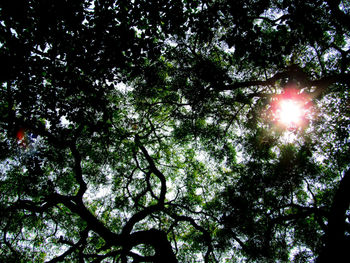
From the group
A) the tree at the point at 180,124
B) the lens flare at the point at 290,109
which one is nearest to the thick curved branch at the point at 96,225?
the tree at the point at 180,124


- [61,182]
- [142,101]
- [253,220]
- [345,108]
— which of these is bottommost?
[253,220]

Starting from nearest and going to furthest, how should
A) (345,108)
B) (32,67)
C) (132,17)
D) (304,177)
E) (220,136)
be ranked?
(32,67), (132,17), (345,108), (304,177), (220,136)

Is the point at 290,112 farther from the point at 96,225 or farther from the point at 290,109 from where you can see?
the point at 96,225

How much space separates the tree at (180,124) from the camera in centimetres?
470

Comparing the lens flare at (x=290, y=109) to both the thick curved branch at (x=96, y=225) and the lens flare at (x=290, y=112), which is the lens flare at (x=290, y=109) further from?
the thick curved branch at (x=96, y=225)

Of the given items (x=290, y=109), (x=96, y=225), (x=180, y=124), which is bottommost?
(x=96, y=225)

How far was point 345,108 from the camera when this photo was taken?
839 cm

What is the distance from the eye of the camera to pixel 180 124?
11.4 m

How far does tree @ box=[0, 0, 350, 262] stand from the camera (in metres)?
4.70

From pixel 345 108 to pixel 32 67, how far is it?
11.3 m

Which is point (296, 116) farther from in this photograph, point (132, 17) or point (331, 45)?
point (132, 17)

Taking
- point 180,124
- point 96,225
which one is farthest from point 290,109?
point 96,225

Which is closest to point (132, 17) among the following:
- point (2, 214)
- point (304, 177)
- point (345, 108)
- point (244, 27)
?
point (244, 27)

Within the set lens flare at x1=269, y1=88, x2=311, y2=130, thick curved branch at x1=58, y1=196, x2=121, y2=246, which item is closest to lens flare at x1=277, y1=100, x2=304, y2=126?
lens flare at x1=269, y1=88, x2=311, y2=130
